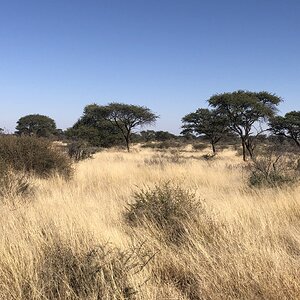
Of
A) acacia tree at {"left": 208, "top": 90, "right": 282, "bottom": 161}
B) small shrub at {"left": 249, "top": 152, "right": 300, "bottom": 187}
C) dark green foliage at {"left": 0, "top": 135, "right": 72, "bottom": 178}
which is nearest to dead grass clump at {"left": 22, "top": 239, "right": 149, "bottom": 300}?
small shrub at {"left": 249, "top": 152, "right": 300, "bottom": 187}

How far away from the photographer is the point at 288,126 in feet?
113

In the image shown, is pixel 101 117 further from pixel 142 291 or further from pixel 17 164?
pixel 142 291

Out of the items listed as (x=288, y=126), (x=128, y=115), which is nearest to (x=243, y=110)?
(x=288, y=126)

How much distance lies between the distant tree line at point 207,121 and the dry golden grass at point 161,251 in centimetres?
1313

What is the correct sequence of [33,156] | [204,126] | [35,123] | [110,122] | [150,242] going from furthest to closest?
[35,123]
[110,122]
[204,126]
[33,156]
[150,242]

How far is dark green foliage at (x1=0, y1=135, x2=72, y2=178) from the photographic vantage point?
10852 millimetres

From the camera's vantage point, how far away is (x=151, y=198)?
240 inches

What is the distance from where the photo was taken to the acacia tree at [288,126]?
34062 mm

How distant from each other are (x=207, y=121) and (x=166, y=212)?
3733 centimetres

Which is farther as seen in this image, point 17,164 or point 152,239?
point 17,164

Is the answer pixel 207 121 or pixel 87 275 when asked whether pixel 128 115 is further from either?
pixel 87 275

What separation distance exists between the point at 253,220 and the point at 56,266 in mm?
3226

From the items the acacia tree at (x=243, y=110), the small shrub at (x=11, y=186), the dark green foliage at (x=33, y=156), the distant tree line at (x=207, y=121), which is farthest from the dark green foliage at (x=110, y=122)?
the small shrub at (x=11, y=186)

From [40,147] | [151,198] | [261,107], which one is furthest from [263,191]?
[261,107]
